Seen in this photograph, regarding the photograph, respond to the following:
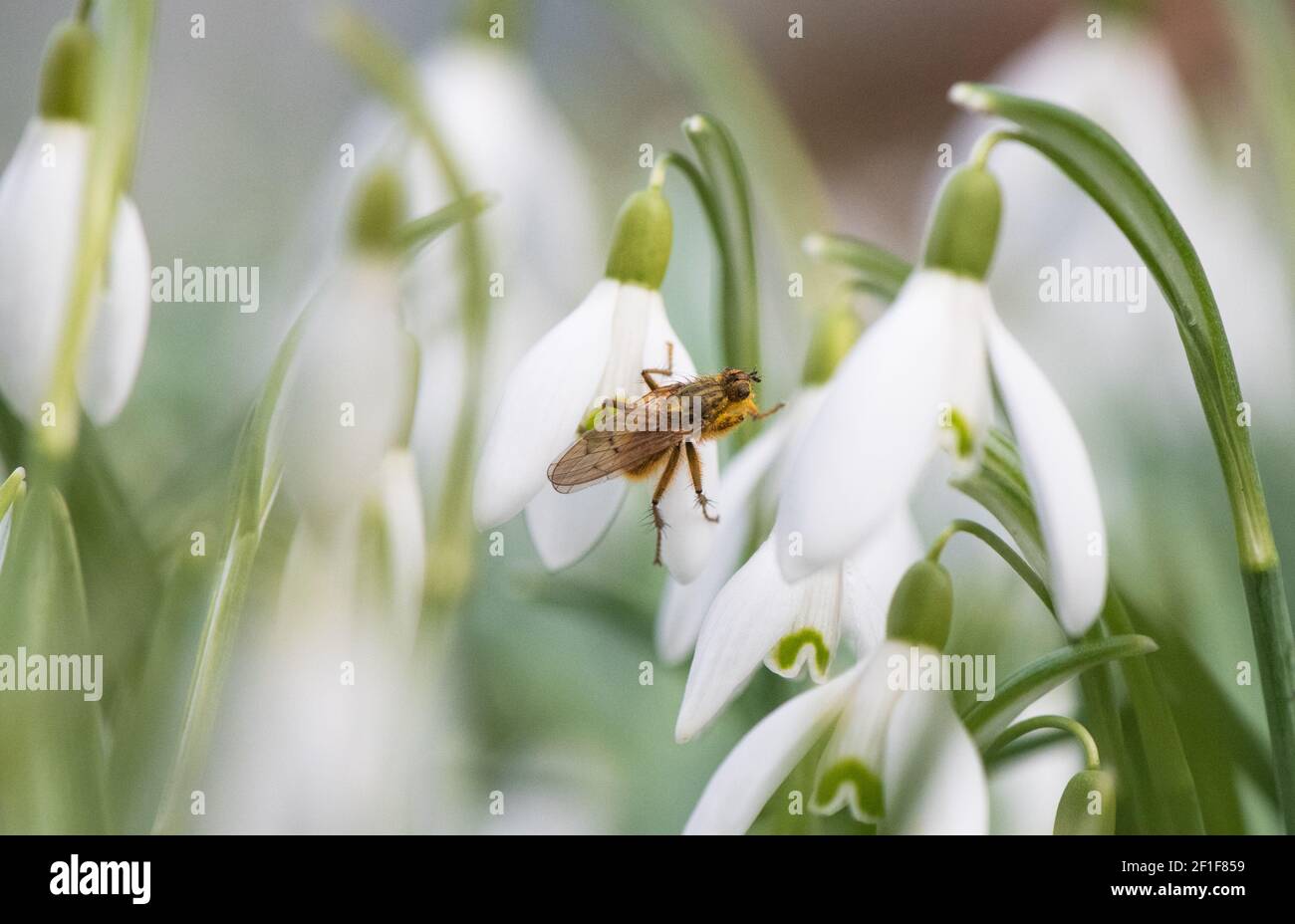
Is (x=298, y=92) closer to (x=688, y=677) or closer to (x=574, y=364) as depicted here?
(x=574, y=364)

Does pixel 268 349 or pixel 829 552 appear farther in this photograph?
pixel 268 349

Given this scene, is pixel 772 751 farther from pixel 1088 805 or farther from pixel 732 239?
pixel 732 239

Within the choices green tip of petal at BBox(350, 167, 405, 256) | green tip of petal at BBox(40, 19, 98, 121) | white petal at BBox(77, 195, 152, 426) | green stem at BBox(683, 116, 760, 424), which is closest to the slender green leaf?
green stem at BBox(683, 116, 760, 424)

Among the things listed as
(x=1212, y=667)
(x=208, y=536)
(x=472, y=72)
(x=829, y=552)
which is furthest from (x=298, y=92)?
(x=1212, y=667)

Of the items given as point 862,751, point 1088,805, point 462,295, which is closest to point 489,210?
point 462,295

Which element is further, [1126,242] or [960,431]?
[1126,242]
